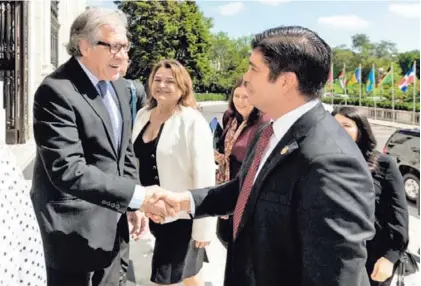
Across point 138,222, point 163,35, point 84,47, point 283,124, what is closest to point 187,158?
point 138,222

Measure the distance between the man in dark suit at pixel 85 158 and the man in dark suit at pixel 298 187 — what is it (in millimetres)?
798

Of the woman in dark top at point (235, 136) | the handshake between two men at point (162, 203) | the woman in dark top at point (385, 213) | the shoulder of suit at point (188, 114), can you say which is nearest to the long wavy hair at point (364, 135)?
the woman in dark top at point (385, 213)

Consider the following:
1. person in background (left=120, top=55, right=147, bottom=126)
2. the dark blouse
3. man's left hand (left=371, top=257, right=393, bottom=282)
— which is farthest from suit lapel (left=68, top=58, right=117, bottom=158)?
man's left hand (left=371, top=257, right=393, bottom=282)

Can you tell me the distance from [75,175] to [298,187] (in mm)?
1119

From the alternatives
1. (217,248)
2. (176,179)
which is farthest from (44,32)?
(176,179)

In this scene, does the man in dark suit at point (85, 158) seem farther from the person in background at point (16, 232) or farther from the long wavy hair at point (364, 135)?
the long wavy hair at point (364, 135)

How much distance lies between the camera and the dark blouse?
114 inches

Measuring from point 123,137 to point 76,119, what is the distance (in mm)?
315

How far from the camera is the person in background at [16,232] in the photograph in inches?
60.4

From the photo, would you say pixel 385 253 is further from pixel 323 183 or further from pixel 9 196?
pixel 9 196

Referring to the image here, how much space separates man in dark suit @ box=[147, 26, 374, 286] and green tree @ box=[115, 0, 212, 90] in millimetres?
47974

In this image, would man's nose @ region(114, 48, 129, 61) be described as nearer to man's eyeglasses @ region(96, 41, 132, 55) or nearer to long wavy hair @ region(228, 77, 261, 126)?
man's eyeglasses @ region(96, 41, 132, 55)

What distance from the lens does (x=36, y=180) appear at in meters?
2.41

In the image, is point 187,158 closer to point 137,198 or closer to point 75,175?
point 137,198
